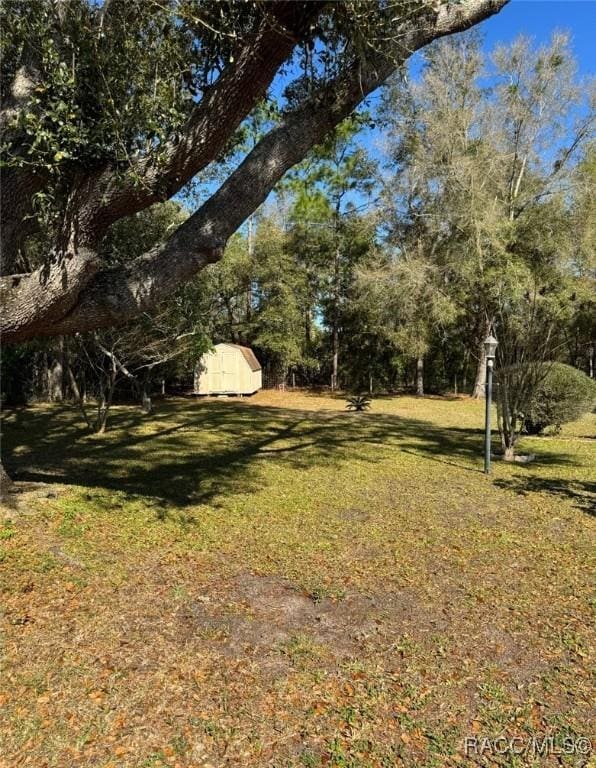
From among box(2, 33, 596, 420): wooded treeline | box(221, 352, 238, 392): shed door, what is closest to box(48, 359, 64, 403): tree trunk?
box(2, 33, 596, 420): wooded treeline

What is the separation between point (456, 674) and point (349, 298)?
23.2m

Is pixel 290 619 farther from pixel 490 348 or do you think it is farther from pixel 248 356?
pixel 248 356

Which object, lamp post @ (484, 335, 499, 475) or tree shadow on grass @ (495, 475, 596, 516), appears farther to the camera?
lamp post @ (484, 335, 499, 475)

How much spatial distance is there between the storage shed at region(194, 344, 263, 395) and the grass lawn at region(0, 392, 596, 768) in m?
13.9

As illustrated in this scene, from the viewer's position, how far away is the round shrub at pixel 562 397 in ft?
33.4

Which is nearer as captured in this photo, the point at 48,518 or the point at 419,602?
the point at 419,602

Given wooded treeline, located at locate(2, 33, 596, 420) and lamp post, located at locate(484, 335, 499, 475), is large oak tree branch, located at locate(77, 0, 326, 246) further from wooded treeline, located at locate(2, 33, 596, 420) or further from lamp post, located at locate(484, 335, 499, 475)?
wooded treeline, located at locate(2, 33, 596, 420)

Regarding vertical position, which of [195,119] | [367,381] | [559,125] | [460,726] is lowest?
[460,726]

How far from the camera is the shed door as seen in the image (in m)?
20.6

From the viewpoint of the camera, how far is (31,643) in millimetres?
2762

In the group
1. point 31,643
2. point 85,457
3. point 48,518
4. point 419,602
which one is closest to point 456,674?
point 419,602

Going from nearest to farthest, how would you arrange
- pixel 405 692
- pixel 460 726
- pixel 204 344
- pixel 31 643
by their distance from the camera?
pixel 460 726, pixel 405 692, pixel 31 643, pixel 204 344

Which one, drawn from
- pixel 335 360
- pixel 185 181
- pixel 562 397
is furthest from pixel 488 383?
pixel 335 360

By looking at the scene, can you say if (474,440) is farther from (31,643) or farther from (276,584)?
(31,643)
